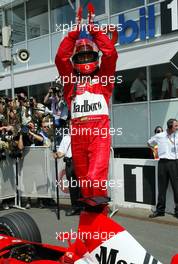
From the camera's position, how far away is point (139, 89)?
522 inches

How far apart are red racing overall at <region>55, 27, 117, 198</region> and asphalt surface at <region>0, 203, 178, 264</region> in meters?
1.78

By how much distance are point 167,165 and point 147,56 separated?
6.00 metres

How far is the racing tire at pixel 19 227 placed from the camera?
4.29m

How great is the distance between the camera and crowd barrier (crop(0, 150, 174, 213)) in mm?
7719

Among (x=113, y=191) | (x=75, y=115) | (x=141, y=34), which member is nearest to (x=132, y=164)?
(x=113, y=191)

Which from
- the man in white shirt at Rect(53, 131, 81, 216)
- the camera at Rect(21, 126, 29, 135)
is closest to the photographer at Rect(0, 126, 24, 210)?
the camera at Rect(21, 126, 29, 135)

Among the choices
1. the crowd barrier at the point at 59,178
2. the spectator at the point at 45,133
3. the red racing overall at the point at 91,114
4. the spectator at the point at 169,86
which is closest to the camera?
the red racing overall at the point at 91,114

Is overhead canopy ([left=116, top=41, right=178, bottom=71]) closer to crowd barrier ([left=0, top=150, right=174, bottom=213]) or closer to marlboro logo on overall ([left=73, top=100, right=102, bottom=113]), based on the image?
crowd barrier ([left=0, top=150, right=174, bottom=213])

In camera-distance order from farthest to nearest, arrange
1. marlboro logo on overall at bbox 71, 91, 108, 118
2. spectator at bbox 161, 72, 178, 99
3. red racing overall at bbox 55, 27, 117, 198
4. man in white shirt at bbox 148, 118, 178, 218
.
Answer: spectator at bbox 161, 72, 178, 99 < man in white shirt at bbox 148, 118, 178, 218 < marlboro logo on overall at bbox 71, 91, 108, 118 < red racing overall at bbox 55, 27, 117, 198

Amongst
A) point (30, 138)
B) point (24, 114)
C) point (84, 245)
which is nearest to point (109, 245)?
point (84, 245)

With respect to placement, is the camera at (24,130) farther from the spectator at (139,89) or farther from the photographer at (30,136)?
the spectator at (139,89)

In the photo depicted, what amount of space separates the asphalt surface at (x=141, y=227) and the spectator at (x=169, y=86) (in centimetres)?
519
